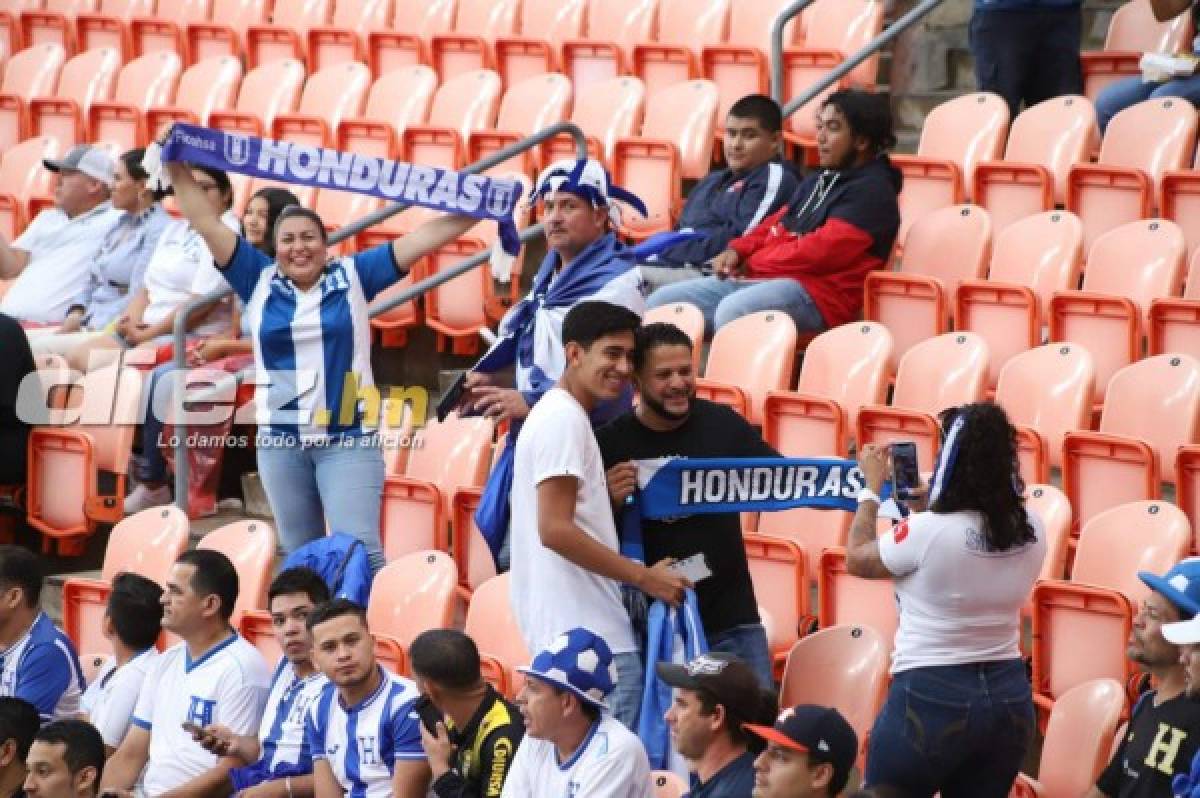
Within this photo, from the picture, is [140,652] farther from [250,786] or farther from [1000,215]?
[1000,215]

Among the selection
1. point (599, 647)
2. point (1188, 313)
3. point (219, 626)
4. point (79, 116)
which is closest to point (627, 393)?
point (599, 647)

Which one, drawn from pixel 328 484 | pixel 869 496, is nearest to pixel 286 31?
pixel 328 484

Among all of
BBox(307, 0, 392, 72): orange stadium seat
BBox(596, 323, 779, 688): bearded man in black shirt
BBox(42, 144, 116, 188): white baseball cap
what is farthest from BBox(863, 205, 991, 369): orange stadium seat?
BBox(307, 0, 392, 72): orange stadium seat

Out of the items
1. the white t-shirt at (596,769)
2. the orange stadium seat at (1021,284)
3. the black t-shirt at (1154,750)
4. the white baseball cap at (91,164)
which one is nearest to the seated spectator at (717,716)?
the white t-shirt at (596,769)

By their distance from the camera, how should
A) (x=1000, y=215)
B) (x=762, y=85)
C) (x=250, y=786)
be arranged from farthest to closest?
(x=762, y=85) → (x=1000, y=215) → (x=250, y=786)

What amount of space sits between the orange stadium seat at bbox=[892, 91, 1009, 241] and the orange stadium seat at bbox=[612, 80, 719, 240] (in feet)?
3.19

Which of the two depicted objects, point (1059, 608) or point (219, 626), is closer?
point (1059, 608)

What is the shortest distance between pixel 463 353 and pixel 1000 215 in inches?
91.6

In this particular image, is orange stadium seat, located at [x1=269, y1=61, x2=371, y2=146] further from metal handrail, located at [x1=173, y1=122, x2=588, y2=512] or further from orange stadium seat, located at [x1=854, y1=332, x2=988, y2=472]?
orange stadium seat, located at [x1=854, y1=332, x2=988, y2=472]

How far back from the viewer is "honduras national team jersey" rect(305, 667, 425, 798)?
649 cm

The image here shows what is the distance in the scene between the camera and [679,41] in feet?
36.3

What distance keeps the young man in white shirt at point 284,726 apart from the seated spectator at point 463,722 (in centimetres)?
77

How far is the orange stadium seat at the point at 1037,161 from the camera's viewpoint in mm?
9141

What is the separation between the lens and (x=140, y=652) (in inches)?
297
